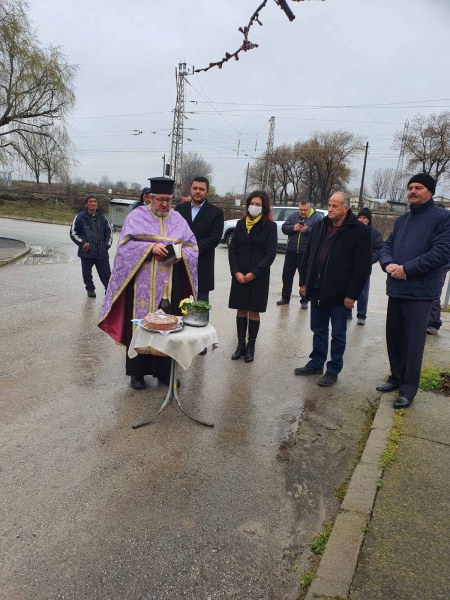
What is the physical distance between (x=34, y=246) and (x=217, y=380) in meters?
13.6

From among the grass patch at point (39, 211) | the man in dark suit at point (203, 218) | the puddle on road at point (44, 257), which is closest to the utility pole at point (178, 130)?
the grass patch at point (39, 211)

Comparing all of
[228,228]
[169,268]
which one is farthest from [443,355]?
[228,228]

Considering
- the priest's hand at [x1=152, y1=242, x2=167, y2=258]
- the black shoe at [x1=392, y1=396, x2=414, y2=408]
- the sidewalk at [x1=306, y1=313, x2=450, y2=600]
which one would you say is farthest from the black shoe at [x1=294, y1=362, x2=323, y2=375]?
the priest's hand at [x1=152, y1=242, x2=167, y2=258]

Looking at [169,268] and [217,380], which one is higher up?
[169,268]

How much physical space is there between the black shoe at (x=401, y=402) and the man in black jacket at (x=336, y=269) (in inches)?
30.4

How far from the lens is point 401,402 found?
4.36m

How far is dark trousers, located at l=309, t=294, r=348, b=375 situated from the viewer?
4966 millimetres

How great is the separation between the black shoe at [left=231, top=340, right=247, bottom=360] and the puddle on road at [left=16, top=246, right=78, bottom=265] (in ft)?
28.8

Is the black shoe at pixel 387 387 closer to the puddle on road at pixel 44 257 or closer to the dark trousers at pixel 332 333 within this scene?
the dark trousers at pixel 332 333

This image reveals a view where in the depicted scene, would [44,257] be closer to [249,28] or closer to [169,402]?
[169,402]

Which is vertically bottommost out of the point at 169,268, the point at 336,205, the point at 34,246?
the point at 34,246

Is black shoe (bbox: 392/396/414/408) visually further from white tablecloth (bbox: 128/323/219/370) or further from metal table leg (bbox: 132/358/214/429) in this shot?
white tablecloth (bbox: 128/323/219/370)

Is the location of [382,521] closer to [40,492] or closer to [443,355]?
[40,492]

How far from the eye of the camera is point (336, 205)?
475cm
